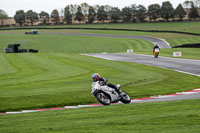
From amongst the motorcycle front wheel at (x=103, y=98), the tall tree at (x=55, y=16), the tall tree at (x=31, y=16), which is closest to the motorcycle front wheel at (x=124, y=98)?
the motorcycle front wheel at (x=103, y=98)

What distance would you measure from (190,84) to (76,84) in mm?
6694

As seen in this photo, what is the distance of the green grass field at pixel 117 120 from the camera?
8.78m

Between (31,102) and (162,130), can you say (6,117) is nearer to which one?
(31,102)

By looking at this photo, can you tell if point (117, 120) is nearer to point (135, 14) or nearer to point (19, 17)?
point (135, 14)

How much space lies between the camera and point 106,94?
13.1m

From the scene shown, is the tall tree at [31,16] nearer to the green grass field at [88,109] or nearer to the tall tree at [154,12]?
the tall tree at [154,12]

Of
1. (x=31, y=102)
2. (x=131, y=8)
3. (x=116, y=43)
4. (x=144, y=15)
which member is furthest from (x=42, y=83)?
(x=131, y=8)

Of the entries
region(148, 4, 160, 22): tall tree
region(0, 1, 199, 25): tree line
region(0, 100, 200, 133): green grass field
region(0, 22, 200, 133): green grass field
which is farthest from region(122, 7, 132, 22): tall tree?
region(0, 100, 200, 133): green grass field

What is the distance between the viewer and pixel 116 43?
246ft

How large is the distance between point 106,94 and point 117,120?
3318mm

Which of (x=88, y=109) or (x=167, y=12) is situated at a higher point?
(x=167, y=12)

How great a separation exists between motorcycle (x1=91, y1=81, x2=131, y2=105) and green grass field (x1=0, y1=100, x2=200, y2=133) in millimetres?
943

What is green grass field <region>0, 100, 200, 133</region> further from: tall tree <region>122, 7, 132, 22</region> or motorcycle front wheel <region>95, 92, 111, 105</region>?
tall tree <region>122, 7, 132, 22</region>

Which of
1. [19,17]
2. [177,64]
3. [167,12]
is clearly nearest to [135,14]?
[167,12]
